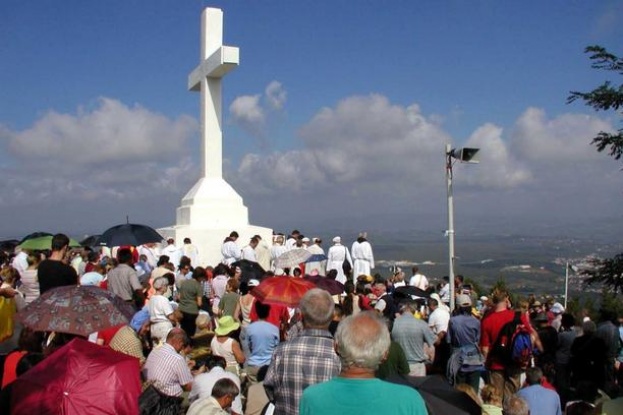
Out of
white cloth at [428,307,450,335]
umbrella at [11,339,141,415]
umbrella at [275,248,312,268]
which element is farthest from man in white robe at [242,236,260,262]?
umbrella at [11,339,141,415]

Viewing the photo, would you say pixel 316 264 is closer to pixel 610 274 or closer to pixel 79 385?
pixel 610 274

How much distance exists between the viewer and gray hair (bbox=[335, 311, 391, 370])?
309 centimetres

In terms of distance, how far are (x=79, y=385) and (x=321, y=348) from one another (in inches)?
66.9

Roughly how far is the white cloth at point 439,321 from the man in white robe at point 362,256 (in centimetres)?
655

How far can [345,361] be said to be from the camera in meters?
3.11

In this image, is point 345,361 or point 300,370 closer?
point 345,361

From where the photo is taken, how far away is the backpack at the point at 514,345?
7523 mm

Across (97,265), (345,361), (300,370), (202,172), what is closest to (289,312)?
(97,265)

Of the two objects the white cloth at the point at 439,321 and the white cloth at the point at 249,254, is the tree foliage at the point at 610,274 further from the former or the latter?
the white cloth at the point at 249,254

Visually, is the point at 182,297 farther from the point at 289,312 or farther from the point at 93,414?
the point at 93,414

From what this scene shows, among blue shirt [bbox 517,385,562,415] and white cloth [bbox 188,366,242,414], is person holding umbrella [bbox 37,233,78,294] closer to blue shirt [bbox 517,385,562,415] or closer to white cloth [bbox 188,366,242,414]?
white cloth [bbox 188,366,242,414]

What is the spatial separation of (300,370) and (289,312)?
17.5 feet

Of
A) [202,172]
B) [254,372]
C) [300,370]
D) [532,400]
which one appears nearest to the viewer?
[300,370]

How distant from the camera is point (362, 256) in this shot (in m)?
16.8
